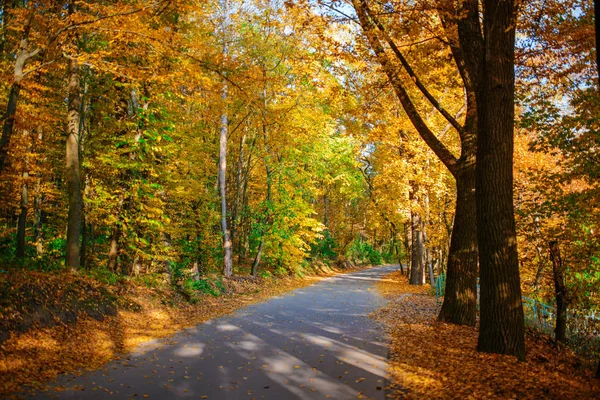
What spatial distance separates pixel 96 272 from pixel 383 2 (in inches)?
401

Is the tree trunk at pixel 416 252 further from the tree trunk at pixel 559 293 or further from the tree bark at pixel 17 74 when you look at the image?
the tree bark at pixel 17 74

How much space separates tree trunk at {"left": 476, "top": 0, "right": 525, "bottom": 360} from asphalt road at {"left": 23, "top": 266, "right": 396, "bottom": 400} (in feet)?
6.59

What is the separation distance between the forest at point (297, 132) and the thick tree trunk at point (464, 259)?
0.11 feet

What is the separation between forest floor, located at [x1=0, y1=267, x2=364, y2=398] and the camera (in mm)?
6305

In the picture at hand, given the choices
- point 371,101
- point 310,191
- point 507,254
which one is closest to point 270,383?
point 507,254

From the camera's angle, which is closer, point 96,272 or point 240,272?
point 96,272

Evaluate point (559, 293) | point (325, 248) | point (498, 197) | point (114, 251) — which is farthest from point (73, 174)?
point (325, 248)

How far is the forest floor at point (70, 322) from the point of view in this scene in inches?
248

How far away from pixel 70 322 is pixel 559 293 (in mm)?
9687

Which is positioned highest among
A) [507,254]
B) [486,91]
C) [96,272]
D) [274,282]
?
[486,91]

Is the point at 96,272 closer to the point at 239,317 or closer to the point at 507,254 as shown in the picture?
the point at 239,317

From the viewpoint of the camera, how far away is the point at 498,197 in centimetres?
703

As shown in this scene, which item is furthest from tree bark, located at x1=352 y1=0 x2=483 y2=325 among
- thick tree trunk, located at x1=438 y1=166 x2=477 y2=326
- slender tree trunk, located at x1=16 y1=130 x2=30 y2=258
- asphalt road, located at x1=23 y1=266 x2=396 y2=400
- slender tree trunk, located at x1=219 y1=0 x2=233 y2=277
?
slender tree trunk, located at x1=16 y1=130 x2=30 y2=258

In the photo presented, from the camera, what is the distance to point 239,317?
38.8 ft
